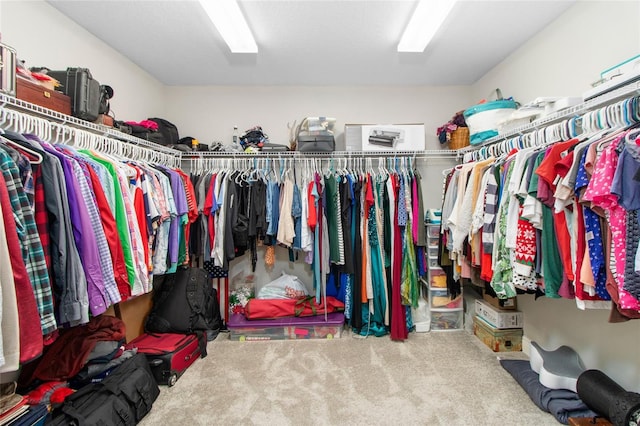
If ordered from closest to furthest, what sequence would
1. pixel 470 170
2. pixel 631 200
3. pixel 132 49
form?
1. pixel 631 200
2. pixel 470 170
3. pixel 132 49

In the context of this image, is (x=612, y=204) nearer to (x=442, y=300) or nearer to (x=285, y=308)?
(x=442, y=300)

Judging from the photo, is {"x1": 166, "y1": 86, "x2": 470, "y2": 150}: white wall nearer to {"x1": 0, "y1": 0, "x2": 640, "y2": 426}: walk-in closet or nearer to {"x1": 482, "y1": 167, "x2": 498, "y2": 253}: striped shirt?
{"x1": 0, "y1": 0, "x2": 640, "y2": 426}: walk-in closet

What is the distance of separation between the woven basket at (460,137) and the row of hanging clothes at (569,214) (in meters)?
0.90

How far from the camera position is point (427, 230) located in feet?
8.80

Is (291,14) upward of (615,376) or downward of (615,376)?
upward

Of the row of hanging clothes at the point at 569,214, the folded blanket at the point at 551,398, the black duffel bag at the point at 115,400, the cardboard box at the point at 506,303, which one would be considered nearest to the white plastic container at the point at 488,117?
the row of hanging clothes at the point at 569,214

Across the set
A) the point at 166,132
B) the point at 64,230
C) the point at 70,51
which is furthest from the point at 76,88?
the point at 166,132

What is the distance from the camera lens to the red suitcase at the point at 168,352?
197cm

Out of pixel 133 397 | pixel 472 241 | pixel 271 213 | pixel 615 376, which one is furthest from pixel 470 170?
pixel 133 397

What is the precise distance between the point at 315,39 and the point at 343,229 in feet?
5.34

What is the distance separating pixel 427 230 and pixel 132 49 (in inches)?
123

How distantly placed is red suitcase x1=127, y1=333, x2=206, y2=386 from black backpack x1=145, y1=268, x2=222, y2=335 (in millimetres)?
105

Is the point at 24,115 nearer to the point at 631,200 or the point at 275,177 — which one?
the point at 275,177

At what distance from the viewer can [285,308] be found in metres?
2.70
